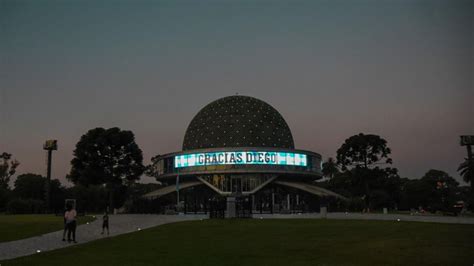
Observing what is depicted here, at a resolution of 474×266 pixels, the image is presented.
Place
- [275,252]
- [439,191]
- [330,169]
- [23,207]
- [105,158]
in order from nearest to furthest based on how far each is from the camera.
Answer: [275,252] → [23,207] → [105,158] → [439,191] → [330,169]

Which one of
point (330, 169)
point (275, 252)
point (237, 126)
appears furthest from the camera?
point (330, 169)

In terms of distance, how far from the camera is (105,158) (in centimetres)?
7112

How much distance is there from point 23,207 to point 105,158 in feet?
47.8

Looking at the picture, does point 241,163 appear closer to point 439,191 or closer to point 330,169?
point 439,191

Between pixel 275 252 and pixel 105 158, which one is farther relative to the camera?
pixel 105 158

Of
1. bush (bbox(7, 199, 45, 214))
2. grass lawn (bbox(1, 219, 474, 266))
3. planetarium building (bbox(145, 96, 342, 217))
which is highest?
planetarium building (bbox(145, 96, 342, 217))

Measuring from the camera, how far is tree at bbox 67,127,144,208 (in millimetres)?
70125

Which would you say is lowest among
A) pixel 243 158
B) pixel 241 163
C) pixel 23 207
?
pixel 23 207

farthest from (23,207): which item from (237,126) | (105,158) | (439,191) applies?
(439,191)

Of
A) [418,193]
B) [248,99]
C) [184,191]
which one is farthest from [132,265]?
[418,193]

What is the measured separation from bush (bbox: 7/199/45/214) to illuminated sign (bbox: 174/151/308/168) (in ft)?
74.7

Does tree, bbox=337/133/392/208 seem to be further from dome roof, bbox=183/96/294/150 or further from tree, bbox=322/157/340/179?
tree, bbox=322/157/340/179

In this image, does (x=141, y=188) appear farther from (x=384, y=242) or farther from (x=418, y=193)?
(x=384, y=242)

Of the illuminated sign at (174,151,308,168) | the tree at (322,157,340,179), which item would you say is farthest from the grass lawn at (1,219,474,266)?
the tree at (322,157,340,179)
